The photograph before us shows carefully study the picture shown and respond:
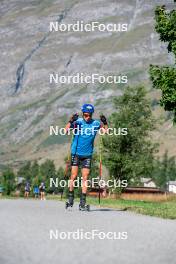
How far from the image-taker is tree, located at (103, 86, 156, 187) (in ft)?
→ 184

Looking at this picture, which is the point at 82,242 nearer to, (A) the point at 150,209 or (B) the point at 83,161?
(B) the point at 83,161

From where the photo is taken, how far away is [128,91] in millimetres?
61500

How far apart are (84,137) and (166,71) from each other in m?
14.2

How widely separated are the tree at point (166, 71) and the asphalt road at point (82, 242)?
16.0 m

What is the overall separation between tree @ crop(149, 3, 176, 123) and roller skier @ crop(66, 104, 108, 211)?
1266cm

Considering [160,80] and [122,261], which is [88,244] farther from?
[160,80]

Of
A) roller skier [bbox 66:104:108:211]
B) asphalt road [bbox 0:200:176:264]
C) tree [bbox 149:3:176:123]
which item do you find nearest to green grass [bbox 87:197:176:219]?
roller skier [bbox 66:104:108:211]

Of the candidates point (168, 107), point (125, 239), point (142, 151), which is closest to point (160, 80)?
point (168, 107)

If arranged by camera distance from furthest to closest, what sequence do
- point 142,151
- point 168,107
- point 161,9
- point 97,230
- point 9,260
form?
point 142,151
point 161,9
point 168,107
point 97,230
point 9,260

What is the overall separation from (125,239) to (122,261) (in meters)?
2.02

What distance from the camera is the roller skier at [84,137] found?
14945mm

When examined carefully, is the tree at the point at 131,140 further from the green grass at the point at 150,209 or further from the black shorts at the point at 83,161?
the black shorts at the point at 83,161

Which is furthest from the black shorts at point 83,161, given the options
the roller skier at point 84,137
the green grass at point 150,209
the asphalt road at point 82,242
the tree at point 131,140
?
the tree at point 131,140

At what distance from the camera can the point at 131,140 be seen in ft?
188
